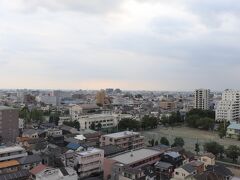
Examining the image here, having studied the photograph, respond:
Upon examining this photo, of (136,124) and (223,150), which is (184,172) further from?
(136,124)

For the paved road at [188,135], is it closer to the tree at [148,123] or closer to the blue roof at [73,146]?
the tree at [148,123]

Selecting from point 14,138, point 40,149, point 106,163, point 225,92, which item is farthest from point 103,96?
point 106,163

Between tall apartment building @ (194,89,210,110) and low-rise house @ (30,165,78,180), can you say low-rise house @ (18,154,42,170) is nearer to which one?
low-rise house @ (30,165,78,180)

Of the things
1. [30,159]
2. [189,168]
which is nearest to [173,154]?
[189,168]

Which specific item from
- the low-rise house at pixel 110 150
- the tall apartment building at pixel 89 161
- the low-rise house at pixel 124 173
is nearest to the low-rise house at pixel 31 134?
the low-rise house at pixel 110 150

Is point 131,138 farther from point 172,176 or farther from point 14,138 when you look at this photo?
point 14,138

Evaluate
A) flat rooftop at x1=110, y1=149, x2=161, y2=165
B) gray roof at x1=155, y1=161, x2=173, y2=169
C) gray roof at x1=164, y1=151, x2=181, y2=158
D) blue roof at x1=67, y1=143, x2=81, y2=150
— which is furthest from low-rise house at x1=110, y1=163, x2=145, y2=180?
blue roof at x1=67, y1=143, x2=81, y2=150
